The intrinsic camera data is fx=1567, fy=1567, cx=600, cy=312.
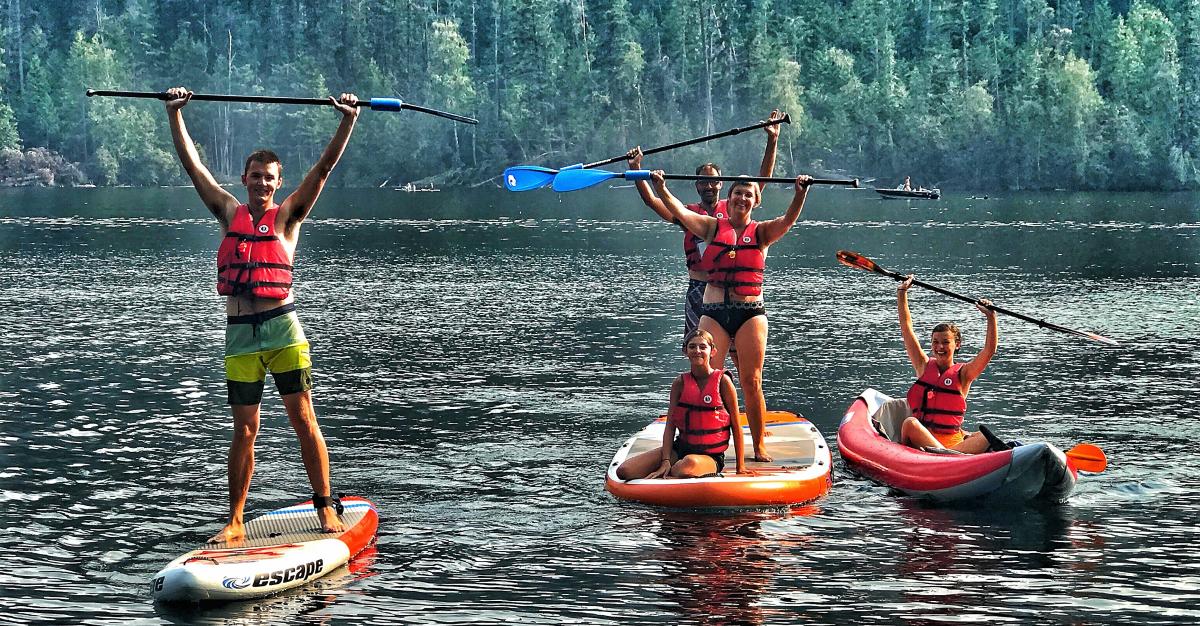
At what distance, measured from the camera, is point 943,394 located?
41.0ft

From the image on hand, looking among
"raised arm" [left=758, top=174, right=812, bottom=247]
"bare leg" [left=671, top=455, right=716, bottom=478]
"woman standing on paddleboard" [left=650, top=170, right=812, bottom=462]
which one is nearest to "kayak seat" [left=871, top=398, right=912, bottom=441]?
"woman standing on paddleboard" [left=650, top=170, right=812, bottom=462]

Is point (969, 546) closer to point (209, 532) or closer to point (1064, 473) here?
point (1064, 473)

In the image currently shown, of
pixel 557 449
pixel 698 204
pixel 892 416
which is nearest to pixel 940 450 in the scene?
pixel 892 416

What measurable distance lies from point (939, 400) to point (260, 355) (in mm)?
5811

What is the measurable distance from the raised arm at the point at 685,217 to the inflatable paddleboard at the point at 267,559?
345 centimetres

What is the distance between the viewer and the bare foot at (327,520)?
31.3 ft

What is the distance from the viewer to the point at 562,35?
4350 inches

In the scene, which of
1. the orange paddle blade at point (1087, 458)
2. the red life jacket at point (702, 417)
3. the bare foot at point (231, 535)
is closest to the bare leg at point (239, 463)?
the bare foot at point (231, 535)

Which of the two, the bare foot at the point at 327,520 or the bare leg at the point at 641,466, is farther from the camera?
the bare leg at the point at 641,466

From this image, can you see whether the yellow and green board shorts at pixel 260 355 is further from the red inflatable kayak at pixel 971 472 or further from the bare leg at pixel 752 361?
the red inflatable kayak at pixel 971 472

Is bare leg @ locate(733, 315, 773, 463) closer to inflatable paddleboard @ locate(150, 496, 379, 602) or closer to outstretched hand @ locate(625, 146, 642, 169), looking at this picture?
outstretched hand @ locate(625, 146, 642, 169)

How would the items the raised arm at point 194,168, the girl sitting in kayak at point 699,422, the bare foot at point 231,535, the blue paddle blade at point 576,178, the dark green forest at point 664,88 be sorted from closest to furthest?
the raised arm at point 194,168 < the bare foot at point 231,535 < the girl sitting in kayak at point 699,422 < the blue paddle blade at point 576,178 < the dark green forest at point 664,88

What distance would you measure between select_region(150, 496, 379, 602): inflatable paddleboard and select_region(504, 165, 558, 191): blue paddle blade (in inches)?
158

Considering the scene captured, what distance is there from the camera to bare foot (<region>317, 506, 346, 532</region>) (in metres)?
9.55
